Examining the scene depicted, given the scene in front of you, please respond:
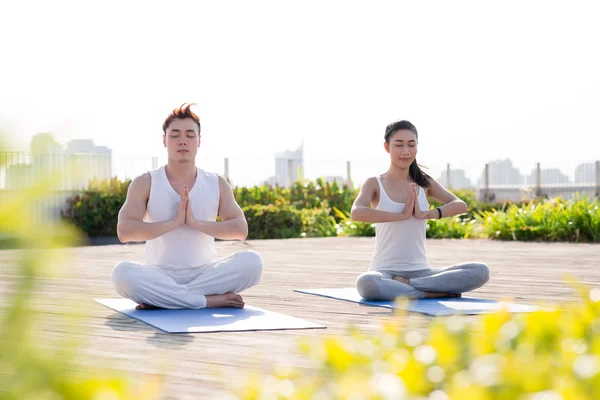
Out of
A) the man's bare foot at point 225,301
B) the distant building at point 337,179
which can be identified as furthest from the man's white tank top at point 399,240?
the distant building at point 337,179

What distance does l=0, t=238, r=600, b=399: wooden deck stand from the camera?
80 centimetres

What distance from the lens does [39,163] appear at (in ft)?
2.24

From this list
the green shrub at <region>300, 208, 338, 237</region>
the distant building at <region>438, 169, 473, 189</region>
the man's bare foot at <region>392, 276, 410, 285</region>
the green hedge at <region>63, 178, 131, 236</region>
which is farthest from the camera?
the distant building at <region>438, 169, 473, 189</region>

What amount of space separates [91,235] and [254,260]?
1060 cm

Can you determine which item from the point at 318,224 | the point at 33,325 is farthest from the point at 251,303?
the point at 318,224

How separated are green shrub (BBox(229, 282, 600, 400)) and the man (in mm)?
2417

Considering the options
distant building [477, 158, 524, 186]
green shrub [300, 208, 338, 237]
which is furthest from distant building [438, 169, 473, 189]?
green shrub [300, 208, 338, 237]

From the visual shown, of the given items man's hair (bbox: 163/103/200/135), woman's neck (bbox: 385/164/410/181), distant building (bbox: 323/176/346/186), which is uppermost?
distant building (bbox: 323/176/346/186)

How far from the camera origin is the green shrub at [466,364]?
3.29 ft

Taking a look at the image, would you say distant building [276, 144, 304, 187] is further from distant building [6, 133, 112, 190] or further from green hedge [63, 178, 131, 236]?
distant building [6, 133, 112, 190]

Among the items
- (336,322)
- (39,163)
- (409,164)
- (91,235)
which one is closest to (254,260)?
(336,322)

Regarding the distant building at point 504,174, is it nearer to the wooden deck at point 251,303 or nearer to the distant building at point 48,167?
the wooden deck at point 251,303

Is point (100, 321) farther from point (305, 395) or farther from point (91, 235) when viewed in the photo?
point (91, 235)

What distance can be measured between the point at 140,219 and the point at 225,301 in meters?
0.57
